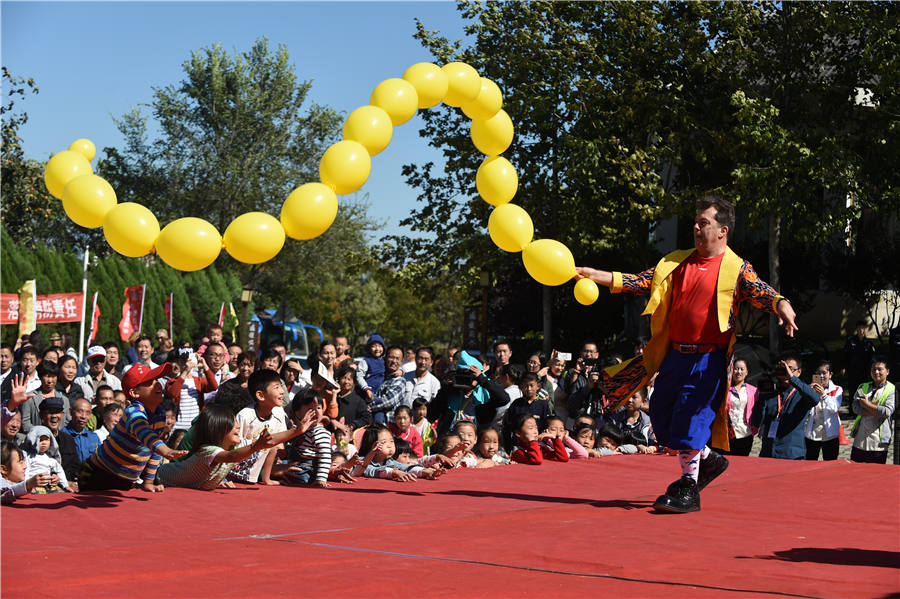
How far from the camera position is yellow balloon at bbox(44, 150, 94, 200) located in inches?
256

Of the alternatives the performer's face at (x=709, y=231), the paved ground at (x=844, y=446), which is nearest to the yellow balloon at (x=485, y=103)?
the performer's face at (x=709, y=231)

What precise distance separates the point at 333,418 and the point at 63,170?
131 inches

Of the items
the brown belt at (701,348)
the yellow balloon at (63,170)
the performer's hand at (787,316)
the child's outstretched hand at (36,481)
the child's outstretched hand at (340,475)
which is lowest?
the child's outstretched hand at (340,475)

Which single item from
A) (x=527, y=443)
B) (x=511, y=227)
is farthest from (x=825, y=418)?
(x=511, y=227)

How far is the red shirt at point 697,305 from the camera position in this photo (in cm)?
626

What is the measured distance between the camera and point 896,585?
12.6 feet

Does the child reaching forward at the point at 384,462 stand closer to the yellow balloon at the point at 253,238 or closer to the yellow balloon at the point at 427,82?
the yellow balloon at the point at 253,238

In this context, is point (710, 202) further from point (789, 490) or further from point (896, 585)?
point (896, 585)

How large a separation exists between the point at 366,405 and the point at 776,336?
42.7ft

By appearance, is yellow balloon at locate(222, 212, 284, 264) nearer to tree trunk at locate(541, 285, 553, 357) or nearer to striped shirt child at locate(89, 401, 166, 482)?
striped shirt child at locate(89, 401, 166, 482)

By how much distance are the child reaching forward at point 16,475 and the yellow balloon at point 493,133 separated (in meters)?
3.76

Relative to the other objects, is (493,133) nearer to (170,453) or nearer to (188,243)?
(188,243)

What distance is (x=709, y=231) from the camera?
6.34 meters

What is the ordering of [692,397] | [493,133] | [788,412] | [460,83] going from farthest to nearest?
1. [788,412]
2. [493,133]
3. [460,83]
4. [692,397]
